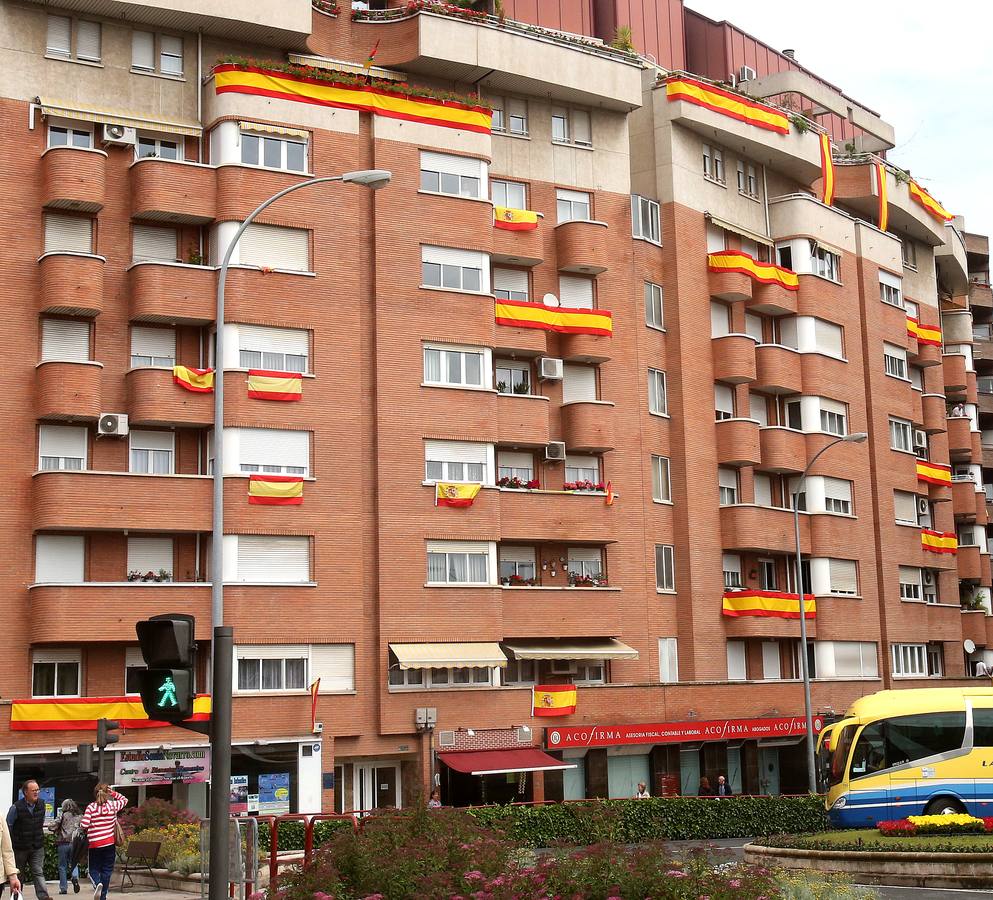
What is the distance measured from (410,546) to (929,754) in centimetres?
1462

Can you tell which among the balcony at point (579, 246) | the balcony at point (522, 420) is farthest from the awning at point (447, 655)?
the balcony at point (579, 246)

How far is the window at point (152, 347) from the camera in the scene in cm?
3944

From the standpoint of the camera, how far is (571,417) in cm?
4612

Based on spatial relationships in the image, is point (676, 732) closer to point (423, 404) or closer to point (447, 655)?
point (447, 655)

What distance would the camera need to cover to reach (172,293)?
38969 mm

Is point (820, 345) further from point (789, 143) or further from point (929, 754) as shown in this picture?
point (929, 754)

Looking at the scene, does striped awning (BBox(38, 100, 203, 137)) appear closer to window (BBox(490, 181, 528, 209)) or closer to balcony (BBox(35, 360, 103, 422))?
balcony (BBox(35, 360, 103, 422))

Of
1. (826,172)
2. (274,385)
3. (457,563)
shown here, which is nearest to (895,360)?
(826,172)

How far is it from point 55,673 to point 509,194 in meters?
20.2

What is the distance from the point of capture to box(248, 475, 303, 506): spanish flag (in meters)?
38.9

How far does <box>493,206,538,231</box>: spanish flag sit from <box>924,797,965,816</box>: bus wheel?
20.7m

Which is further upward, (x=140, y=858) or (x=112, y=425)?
(x=112, y=425)

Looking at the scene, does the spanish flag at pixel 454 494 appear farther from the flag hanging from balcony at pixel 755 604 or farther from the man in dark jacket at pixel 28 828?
the man in dark jacket at pixel 28 828

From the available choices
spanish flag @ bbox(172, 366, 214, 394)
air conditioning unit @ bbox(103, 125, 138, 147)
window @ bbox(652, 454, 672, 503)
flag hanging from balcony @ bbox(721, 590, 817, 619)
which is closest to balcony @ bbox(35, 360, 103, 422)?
spanish flag @ bbox(172, 366, 214, 394)
